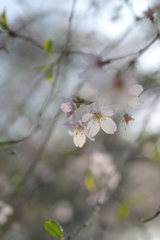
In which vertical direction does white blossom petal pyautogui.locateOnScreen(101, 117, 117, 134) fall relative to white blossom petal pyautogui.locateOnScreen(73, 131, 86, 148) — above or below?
above

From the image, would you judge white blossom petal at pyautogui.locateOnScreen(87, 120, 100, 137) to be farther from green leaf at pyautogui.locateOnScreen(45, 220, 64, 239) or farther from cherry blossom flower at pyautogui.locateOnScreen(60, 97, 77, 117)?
green leaf at pyautogui.locateOnScreen(45, 220, 64, 239)

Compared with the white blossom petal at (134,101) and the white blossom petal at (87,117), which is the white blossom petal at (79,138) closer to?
the white blossom petal at (87,117)

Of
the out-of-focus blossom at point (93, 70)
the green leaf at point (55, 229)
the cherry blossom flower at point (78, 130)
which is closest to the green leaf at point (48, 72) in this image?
the cherry blossom flower at point (78, 130)

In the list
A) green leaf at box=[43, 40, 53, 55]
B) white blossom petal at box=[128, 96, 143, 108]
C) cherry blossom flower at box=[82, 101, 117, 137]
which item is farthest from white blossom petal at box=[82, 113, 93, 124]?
green leaf at box=[43, 40, 53, 55]

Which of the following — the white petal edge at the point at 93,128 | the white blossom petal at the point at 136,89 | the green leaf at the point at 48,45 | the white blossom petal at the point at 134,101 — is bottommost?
the white petal edge at the point at 93,128

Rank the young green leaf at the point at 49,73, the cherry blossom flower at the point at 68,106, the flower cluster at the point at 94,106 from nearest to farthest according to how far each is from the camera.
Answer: the flower cluster at the point at 94,106 → the cherry blossom flower at the point at 68,106 → the young green leaf at the point at 49,73

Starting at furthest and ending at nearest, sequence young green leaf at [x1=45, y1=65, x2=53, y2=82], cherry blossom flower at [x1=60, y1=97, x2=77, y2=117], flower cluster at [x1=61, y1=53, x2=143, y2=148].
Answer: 1. young green leaf at [x1=45, y1=65, x2=53, y2=82]
2. cherry blossom flower at [x1=60, y1=97, x2=77, y2=117]
3. flower cluster at [x1=61, y1=53, x2=143, y2=148]

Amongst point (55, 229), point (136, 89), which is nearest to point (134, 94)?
point (136, 89)
